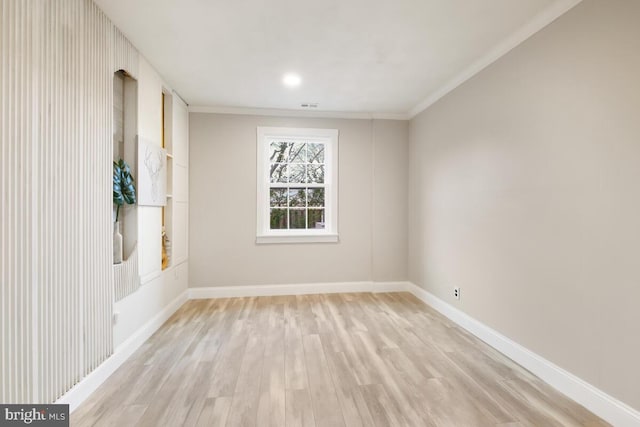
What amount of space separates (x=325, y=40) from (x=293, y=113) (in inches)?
71.1

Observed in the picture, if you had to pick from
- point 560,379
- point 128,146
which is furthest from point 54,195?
point 560,379

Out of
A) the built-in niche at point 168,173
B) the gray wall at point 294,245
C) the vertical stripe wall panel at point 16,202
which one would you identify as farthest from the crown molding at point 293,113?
the vertical stripe wall panel at point 16,202

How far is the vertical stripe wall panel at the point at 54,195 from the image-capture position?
139cm

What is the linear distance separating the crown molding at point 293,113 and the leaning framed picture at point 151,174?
3.87 feet

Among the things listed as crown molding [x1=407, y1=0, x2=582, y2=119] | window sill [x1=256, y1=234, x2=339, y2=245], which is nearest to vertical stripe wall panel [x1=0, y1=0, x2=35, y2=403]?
window sill [x1=256, y1=234, x2=339, y2=245]

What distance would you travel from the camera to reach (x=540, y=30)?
7.13ft

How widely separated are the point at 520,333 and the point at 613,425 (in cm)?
74

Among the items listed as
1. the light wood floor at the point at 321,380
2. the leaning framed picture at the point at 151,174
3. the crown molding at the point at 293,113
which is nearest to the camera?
the light wood floor at the point at 321,380

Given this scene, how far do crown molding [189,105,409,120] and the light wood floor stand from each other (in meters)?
2.75

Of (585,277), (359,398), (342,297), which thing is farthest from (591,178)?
(342,297)

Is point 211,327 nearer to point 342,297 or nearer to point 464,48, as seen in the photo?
point 342,297

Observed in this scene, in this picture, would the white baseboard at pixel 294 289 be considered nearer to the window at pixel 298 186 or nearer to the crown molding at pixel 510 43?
the window at pixel 298 186

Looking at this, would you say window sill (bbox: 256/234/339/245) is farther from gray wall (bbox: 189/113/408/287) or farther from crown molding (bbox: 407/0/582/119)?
crown molding (bbox: 407/0/582/119)

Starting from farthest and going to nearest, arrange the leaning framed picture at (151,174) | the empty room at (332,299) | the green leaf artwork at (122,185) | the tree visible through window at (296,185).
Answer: the tree visible through window at (296,185) → the leaning framed picture at (151,174) → the green leaf artwork at (122,185) → the empty room at (332,299)
